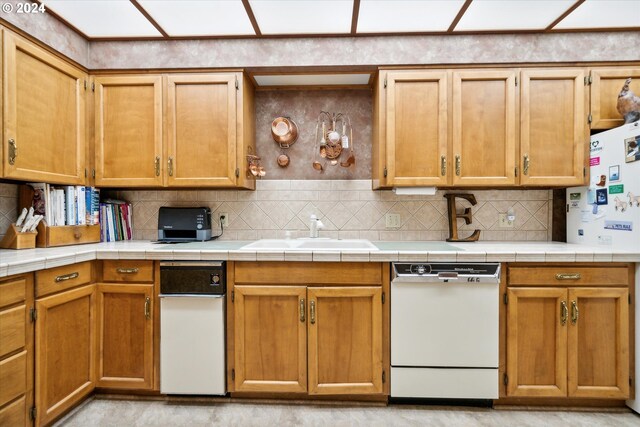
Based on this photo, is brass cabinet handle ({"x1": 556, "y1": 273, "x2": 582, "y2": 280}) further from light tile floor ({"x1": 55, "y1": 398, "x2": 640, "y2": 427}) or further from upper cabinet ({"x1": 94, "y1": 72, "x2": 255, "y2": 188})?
upper cabinet ({"x1": 94, "y1": 72, "x2": 255, "y2": 188})

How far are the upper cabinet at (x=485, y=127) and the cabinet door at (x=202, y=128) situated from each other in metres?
1.07

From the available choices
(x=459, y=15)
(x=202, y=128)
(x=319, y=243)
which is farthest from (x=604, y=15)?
(x=202, y=128)

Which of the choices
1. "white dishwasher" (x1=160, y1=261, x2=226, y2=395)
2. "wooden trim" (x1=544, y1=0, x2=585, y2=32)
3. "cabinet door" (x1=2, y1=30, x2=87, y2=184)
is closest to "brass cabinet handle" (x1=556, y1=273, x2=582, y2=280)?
"wooden trim" (x1=544, y1=0, x2=585, y2=32)

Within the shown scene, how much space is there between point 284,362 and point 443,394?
0.92 metres

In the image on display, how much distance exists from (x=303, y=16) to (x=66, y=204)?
6.34 feet

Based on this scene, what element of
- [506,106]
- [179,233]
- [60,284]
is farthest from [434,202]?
[60,284]

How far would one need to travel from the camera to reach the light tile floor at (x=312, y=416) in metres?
1.80

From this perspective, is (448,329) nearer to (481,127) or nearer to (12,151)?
(481,127)

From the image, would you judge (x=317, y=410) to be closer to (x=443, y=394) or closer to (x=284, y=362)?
(x=284, y=362)

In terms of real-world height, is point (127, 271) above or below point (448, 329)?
above

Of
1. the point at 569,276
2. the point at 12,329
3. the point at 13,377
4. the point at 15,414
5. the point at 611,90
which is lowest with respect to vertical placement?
the point at 15,414

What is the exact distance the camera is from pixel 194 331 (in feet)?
6.29

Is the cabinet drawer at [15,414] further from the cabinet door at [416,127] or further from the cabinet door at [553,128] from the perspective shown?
the cabinet door at [553,128]

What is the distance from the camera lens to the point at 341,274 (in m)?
1.91
